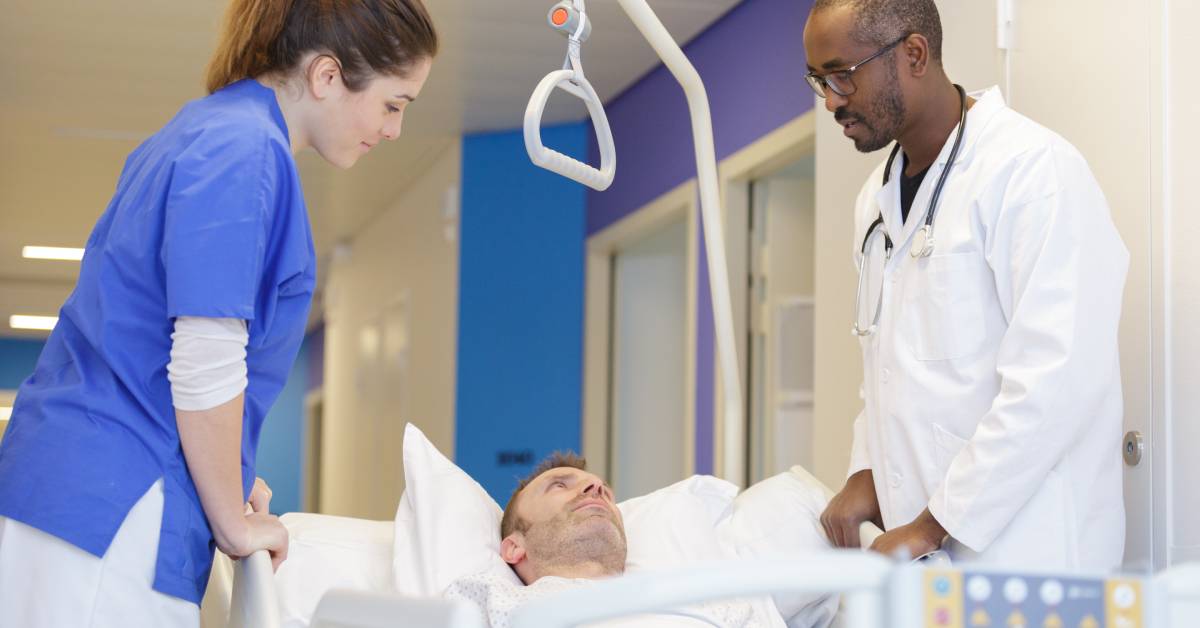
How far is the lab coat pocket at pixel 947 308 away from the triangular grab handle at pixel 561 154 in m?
Result: 0.50

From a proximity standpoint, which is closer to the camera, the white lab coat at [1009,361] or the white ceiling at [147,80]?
the white lab coat at [1009,361]

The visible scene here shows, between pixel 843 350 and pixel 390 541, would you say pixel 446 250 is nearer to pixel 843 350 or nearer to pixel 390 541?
pixel 843 350

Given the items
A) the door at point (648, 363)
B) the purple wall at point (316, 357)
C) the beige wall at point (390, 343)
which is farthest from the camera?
A: the purple wall at point (316, 357)

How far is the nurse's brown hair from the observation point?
1.55 metres

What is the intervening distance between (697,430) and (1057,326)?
281 centimetres

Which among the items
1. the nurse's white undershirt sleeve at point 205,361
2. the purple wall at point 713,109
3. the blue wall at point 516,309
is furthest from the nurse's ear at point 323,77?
the blue wall at point 516,309

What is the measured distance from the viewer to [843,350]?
3090 millimetres

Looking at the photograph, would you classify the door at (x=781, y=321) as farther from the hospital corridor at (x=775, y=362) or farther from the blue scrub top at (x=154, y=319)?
the blue scrub top at (x=154, y=319)

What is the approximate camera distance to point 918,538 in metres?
1.90

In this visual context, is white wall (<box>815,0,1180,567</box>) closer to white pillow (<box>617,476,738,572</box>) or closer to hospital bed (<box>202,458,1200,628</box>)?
white pillow (<box>617,476,738,572</box>)

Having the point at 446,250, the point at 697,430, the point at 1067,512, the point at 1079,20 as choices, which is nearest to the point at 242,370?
the point at 1067,512

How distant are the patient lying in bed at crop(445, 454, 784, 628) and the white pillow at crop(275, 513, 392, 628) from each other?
0.21 metres

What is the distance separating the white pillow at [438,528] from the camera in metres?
2.21

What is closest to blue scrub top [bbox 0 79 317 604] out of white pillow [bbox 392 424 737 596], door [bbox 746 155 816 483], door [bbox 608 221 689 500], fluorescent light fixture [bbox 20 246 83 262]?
white pillow [bbox 392 424 737 596]
